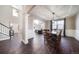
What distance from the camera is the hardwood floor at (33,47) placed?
203cm

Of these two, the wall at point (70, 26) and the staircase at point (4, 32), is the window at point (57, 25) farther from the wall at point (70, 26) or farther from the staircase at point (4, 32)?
→ the staircase at point (4, 32)

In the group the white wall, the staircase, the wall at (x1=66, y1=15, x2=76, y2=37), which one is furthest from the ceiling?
the staircase

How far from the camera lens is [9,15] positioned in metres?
2.04

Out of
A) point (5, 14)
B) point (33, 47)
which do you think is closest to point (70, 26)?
point (33, 47)

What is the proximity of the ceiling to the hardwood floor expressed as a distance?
1.74 feet

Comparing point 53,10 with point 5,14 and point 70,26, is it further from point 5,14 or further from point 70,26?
point 5,14

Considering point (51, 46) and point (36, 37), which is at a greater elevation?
point (36, 37)

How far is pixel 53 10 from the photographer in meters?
2.08

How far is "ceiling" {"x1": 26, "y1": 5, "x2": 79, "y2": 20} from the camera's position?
80.0 inches

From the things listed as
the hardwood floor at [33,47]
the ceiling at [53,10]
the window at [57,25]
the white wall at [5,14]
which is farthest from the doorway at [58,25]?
the white wall at [5,14]

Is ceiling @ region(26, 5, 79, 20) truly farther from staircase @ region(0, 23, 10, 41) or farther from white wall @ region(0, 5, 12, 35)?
staircase @ region(0, 23, 10, 41)
